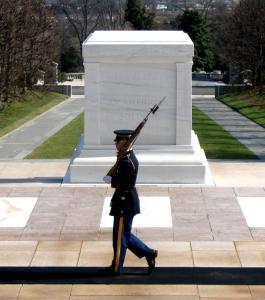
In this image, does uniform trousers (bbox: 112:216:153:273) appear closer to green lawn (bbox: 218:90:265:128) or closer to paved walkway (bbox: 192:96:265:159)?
paved walkway (bbox: 192:96:265:159)

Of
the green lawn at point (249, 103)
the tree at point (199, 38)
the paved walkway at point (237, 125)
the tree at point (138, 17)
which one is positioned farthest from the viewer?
the tree at point (138, 17)

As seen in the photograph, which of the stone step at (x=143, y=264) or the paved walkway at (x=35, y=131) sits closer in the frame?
the stone step at (x=143, y=264)

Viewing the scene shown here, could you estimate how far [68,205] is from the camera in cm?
1118

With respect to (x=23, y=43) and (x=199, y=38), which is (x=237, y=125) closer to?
(x=23, y=43)

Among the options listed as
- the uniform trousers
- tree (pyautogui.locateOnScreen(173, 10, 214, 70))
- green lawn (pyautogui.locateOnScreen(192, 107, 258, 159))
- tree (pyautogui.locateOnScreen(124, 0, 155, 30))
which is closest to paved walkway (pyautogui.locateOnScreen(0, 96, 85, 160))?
green lawn (pyautogui.locateOnScreen(192, 107, 258, 159))

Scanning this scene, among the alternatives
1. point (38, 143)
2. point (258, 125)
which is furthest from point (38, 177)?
point (258, 125)

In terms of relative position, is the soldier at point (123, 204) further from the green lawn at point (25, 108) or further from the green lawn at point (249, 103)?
the green lawn at point (249, 103)

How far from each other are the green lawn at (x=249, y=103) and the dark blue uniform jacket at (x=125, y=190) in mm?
17627

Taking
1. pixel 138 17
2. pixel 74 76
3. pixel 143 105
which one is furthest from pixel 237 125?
pixel 138 17

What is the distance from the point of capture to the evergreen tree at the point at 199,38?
209ft

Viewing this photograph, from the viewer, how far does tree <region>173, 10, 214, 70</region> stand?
6359cm

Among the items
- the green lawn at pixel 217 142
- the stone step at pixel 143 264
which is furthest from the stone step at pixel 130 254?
the green lawn at pixel 217 142

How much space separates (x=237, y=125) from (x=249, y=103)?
986 cm

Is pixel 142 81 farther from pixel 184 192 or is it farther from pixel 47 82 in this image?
pixel 47 82
